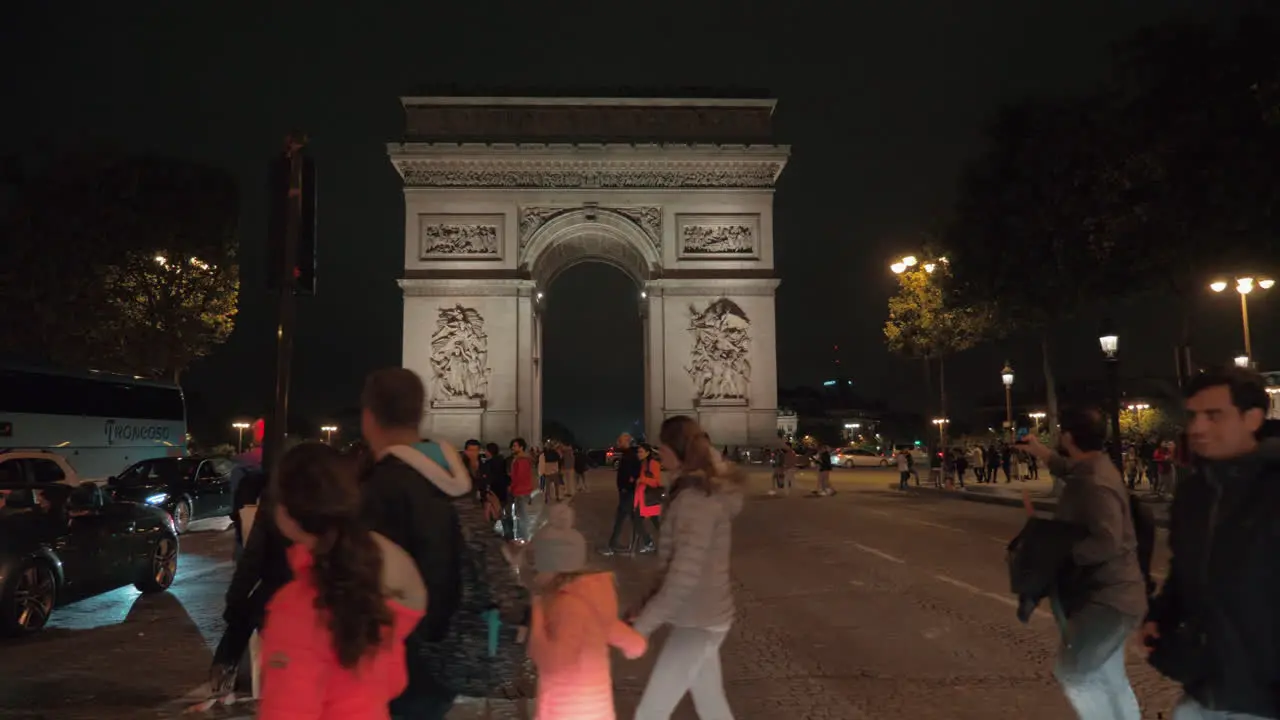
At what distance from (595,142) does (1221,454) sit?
3423 centimetres

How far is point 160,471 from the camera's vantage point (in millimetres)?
17344

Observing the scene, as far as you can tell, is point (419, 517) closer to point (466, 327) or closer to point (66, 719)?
point (66, 719)

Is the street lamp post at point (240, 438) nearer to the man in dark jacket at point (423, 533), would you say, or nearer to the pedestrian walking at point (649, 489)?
the pedestrian walking at point (649, 489)

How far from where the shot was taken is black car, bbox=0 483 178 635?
24.3ft

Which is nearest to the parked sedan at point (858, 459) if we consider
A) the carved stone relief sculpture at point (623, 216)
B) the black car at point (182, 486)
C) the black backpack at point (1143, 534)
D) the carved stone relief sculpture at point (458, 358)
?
the carved stone relief sculpture at point (623, 216)

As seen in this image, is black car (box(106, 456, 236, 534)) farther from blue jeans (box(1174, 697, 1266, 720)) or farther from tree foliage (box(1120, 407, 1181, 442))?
tree foliage (box(1120, 407, 1181, 442))

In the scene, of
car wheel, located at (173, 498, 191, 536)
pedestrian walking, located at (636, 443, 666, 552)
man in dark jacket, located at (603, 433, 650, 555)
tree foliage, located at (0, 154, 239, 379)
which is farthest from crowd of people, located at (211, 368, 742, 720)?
tree foliage, located at (0, 154, 239, 379)

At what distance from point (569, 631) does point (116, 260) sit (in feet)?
102

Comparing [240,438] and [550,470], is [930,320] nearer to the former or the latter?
[550,470]

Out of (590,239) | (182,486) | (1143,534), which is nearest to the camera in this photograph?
(1143,534)

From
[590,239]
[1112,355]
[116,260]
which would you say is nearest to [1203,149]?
[1112,355]

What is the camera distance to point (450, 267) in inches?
1412

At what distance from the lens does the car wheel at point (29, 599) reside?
23.7ft

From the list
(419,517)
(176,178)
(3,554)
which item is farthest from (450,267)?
(419,517)
